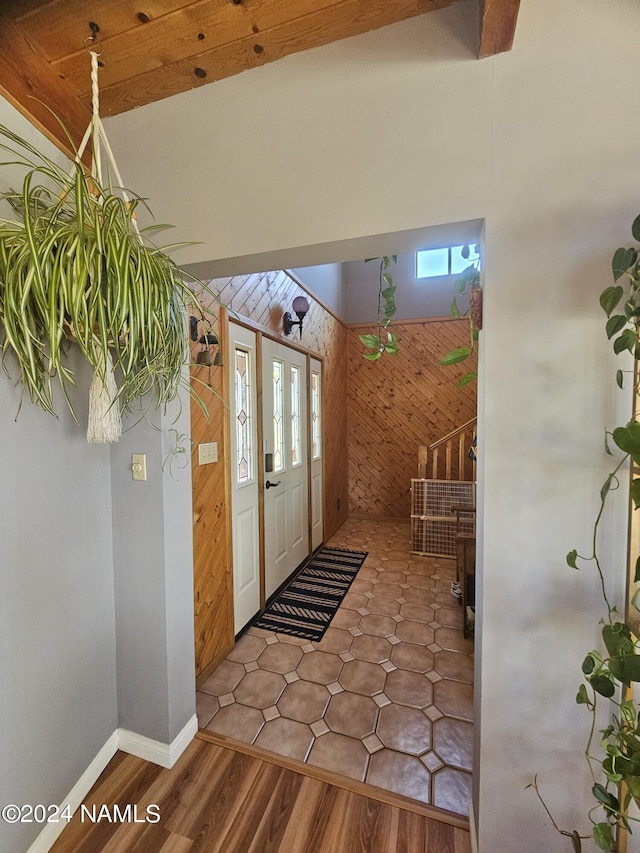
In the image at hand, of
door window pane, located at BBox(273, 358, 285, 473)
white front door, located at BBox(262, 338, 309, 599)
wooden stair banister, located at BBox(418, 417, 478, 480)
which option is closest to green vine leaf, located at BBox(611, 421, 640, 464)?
white front door, located at BBox(262, 338, 309, 599)

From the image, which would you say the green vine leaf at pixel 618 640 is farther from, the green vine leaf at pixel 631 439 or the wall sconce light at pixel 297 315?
the wall sconce light at pixel 297 315

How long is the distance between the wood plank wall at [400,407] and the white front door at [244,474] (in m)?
2.70

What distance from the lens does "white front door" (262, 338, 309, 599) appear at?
266 cm

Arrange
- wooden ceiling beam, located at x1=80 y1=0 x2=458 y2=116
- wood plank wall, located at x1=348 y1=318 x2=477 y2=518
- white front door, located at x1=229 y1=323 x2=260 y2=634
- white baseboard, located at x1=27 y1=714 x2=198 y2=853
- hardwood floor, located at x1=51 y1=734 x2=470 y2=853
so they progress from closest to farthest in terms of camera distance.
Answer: wooden ceiling beam, located at x1=80 y1=0 x2=458 y2=116 → hardwood floor, located at x1=51 y1=734 x2=470 y2=853 → white baseboard, located at x1=27 y1=714 x2=198 y2=853 → white front door, located at x1=229 y1=323 x2=260 y2=634 → wood plank wall, located at x1=348 y1=318 x2=477 y2=518

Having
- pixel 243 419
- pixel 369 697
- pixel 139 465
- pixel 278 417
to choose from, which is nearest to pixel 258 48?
pixel 139 465

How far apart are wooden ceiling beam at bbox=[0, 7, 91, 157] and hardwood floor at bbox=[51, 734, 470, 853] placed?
2.32 metres

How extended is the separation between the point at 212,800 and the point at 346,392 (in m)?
4.22

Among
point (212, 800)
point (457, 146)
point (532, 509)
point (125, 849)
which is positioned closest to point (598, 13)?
point (457, 146)

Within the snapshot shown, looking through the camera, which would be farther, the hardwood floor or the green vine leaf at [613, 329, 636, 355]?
the hardwood floor

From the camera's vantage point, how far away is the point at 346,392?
4.98 meters

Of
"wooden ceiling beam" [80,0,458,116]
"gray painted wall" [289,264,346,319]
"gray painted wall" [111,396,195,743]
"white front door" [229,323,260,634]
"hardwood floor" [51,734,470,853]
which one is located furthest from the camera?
"gray painted wall" [289,264,346,319]

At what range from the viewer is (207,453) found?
191cm

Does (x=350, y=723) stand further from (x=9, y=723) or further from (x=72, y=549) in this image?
(x=72, y=549)

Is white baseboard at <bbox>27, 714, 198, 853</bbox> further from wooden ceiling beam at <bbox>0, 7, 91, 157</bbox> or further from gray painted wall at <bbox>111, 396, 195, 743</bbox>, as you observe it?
wooden ceiling beam at <bbox>0, 7, 91, 157</bbox>
